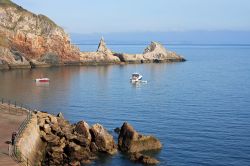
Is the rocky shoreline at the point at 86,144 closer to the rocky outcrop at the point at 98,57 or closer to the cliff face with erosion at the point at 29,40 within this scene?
the cliff face with erosion at the point at 29,40

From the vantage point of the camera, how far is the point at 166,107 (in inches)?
3189

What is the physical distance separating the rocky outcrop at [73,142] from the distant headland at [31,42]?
102m

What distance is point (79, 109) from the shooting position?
7994 centimetres

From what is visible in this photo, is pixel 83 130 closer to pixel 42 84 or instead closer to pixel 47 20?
pixel 42 84

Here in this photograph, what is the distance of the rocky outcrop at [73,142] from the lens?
4759cm

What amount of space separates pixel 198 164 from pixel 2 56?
11830cm

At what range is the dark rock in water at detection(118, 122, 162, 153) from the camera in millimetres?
51969

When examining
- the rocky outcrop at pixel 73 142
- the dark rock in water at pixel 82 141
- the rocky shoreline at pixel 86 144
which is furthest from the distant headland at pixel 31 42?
the dark rock in water at pixel 82 141

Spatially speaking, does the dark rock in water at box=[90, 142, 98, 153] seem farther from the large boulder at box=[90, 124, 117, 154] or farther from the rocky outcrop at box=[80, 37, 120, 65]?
the rocky outcrop at box=[80, 37, 120, 65]

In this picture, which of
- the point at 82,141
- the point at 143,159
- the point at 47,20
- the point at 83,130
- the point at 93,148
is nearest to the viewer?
the point at 143,159

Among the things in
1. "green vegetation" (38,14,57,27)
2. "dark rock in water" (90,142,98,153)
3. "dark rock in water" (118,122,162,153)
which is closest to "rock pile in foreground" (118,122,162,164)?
"dark rock in water" (118,122,162,153)

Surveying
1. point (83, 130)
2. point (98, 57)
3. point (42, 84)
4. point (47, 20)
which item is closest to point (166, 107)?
point (83, 130)

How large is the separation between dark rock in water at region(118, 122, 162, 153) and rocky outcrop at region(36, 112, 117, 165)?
49.3 inches

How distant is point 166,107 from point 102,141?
31.1 m
